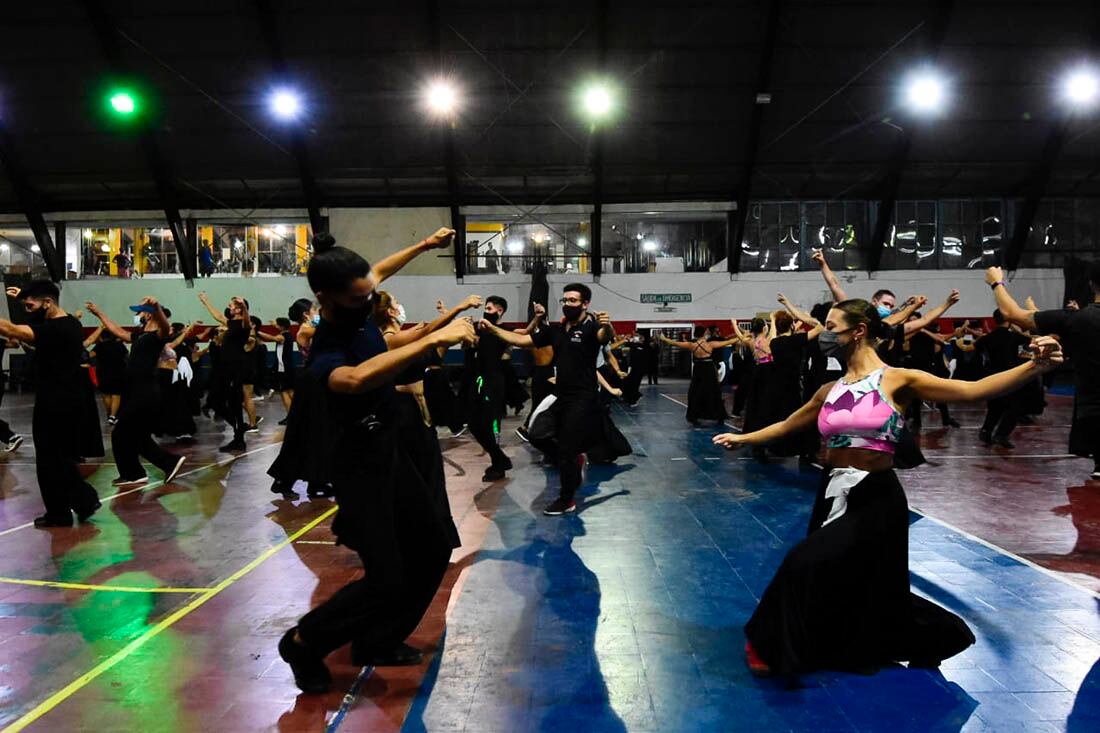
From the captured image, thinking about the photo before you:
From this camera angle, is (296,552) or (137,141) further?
(137,141)

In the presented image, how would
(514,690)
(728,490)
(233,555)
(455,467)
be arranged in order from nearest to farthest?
(514,690) → (233,555) → (728,490) → (455,467)

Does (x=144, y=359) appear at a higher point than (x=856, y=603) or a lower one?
higher

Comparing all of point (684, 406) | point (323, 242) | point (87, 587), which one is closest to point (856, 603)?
point (323, 242)

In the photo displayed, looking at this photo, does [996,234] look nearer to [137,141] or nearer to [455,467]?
[455,467]

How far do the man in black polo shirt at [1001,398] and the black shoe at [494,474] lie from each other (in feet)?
22.0

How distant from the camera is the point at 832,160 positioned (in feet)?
72.1

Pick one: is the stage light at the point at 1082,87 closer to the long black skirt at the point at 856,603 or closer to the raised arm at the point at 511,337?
the raised arm at the point at 511,337

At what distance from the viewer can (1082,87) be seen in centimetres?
1780

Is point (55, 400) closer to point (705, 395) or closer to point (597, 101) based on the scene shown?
point (705, 395)

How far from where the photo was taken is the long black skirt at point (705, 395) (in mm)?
12922

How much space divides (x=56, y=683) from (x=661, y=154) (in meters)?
20.8

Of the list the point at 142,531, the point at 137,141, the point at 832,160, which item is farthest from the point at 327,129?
the point at 142,531

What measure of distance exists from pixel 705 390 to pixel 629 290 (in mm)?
11814

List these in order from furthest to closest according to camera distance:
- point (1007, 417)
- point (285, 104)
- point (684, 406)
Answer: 1. point (285, 104)
2. point (684, 406)
3. point (1007, 417)
